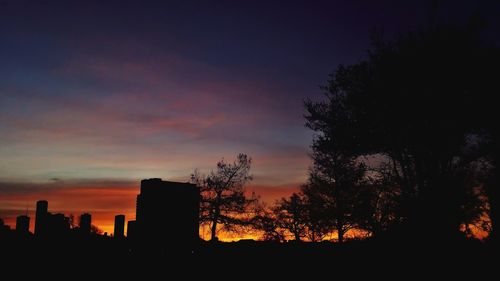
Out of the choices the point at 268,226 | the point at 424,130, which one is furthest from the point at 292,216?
the point at 424,130

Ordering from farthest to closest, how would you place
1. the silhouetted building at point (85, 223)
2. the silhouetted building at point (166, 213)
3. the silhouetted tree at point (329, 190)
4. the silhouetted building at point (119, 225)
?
the silhouetted tree at point (329, 190) → the silhouetted building at point (119, 225) → the silhouetted building at point (85, 223) → the silhouetted building at point (166, 213)

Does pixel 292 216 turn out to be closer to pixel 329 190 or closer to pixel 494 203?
pixel 329 190

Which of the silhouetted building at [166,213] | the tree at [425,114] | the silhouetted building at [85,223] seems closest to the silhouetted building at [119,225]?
the silhouetted building at [85,223]

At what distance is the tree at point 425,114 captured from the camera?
16.3m

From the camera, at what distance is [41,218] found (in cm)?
1219

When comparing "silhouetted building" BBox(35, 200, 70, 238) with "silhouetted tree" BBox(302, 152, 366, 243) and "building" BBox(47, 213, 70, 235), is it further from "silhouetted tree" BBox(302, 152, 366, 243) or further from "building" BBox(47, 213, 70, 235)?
"silhouetted tree" BBox(302, 152, 366, 243)

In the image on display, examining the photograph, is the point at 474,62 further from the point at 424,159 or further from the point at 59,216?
the point at 59,216

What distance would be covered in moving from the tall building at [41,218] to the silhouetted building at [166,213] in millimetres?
4810

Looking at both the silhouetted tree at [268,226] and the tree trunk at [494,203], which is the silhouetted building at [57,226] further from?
the silhouetted tree at [268,226]

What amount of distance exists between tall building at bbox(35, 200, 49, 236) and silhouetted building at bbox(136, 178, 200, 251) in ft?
15.8

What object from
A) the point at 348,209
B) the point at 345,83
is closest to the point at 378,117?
the point at 345,83

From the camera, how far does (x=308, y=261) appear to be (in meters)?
10.4

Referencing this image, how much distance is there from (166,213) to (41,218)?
590cm

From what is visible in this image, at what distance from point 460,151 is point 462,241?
4.88 meters
